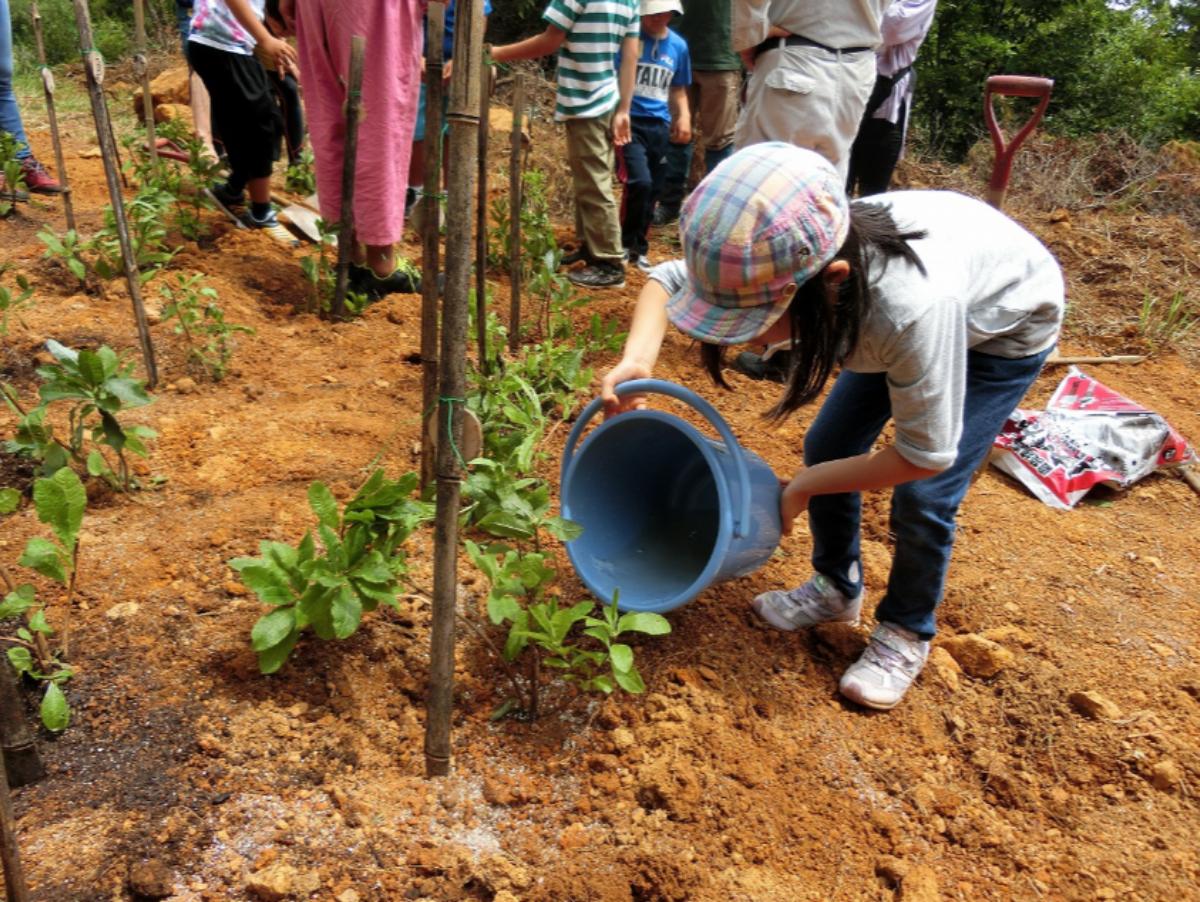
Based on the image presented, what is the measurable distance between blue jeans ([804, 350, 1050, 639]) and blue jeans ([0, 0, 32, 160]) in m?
4.33

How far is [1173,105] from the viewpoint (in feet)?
32.8

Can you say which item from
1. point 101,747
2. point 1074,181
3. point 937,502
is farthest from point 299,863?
point 1074,181

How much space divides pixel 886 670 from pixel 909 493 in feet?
1.34

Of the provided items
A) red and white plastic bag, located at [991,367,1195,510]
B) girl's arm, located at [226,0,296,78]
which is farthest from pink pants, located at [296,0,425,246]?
red and white plastic bag, located at [991,367,1195,510]

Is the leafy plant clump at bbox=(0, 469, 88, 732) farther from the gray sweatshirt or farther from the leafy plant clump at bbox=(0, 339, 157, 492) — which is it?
the gray sweatshirt

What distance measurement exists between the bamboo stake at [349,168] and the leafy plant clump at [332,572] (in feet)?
5.88

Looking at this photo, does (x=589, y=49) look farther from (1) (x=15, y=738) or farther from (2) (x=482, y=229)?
(1) (x=15, y=738)

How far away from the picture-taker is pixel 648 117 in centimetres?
438

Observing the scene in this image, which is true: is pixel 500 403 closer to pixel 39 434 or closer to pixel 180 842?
pixel 39 434

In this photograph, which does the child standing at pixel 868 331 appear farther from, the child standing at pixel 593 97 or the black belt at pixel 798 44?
the child standing at pixel 593 97

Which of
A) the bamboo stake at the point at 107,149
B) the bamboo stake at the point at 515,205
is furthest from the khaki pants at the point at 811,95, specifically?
the bamboo stake at the point at 107,149

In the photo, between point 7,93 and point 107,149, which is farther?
point 7,93

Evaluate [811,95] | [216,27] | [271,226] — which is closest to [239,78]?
[216,27]

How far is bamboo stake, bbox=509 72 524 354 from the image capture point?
2912 millimetres
